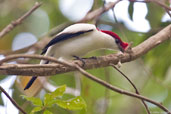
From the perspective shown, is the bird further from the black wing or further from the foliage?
the foliage

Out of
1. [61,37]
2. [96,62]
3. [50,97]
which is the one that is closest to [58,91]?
[50,97]

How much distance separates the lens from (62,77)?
345 centimetres

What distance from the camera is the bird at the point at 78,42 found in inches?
95.9

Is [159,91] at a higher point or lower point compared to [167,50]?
lower

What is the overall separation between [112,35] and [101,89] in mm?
1063

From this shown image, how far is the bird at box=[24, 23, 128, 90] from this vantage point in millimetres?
2436

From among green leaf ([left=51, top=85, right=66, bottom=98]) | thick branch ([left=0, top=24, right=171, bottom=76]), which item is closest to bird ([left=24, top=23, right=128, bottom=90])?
thick branch ([left=0, top=24, right=171, bottom=76])

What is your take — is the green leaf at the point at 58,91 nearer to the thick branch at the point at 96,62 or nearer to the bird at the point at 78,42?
the thick branch at the point at 96,62

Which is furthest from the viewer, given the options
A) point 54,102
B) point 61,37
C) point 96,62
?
point 61,37

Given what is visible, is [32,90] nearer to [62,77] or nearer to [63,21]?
[62,77]

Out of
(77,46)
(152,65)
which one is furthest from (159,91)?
(77,46)

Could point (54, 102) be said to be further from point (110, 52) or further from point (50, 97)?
point (110, 52)

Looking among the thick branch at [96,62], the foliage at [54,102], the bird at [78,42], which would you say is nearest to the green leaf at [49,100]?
the foliage at [54,102]

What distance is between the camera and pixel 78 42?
2.45 m
